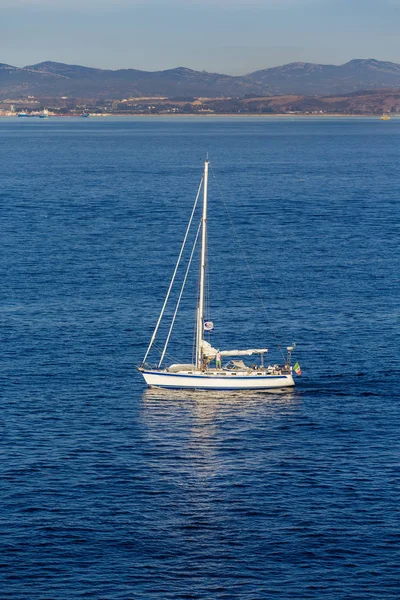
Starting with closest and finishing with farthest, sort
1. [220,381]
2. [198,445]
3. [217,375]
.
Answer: [198,445] → [217,375] → [220,381]

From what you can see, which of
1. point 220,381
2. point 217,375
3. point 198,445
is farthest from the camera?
point 220,381

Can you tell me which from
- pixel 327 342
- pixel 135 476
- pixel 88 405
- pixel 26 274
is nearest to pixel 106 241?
pixel 26 274

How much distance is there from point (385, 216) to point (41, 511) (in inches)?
5143

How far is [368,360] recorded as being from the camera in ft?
310

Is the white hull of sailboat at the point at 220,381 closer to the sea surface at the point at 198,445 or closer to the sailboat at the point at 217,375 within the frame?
the sailboat at the point at 217,375

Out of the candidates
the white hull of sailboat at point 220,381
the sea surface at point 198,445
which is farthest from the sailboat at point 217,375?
the sea surface at point 198,445

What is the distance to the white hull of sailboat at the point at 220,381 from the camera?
282 ft

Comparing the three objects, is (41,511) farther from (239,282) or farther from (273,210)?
(273,210)

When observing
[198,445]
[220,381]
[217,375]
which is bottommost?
[198,445]

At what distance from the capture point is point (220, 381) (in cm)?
8619

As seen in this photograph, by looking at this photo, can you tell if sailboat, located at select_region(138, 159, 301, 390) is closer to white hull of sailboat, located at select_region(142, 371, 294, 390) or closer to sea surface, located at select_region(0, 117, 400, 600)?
white hull of sailboat, located at select_region(142, 371, 294, 390)

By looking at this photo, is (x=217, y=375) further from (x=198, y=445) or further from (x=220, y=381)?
(x=198, y=445)

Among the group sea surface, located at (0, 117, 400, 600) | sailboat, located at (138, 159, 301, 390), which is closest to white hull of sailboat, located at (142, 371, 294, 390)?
sailboat, located at (138, 159, 301, 390)

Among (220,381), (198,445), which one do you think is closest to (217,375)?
(220,381)
